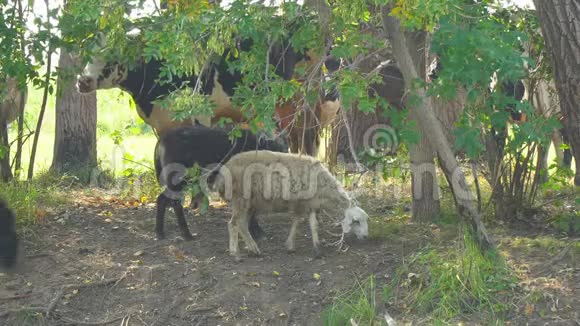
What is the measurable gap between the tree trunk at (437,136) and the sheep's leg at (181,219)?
236 centimetres

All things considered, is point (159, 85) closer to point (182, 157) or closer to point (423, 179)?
point (182, 157)

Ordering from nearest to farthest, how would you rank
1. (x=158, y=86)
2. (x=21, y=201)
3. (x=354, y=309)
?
(x=354, y=309)
(x=21, y=201)
(x=158, y=86)

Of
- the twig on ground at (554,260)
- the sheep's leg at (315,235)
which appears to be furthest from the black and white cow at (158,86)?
the twig on ground at (554,260)

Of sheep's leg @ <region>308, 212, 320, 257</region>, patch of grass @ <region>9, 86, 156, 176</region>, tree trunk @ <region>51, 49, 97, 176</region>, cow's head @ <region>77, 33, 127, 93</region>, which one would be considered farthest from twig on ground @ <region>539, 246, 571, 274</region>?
patch of grass @ <region>9, 86, 156, 176</region>

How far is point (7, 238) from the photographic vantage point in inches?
314

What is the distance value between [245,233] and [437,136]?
190cm

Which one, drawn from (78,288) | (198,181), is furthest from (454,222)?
(78,288)

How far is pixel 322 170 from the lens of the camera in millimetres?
8172

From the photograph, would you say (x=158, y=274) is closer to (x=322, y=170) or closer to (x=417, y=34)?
(x=322, y=170)

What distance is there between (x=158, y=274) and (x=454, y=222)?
2643mm

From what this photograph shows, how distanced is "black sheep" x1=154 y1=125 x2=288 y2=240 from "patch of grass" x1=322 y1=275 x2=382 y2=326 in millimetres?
1803

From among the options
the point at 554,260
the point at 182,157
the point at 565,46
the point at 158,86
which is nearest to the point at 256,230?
the point at 182,157

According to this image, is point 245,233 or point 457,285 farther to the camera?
point 245,233

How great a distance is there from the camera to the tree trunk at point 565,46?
657 cm
